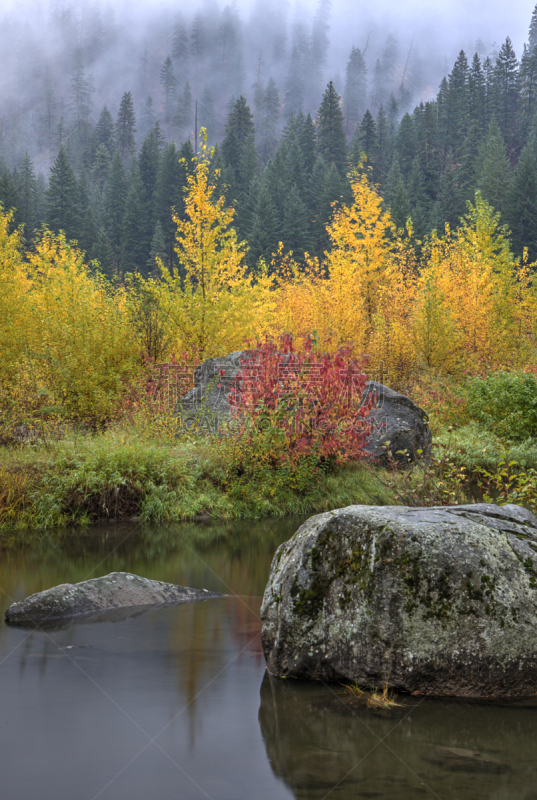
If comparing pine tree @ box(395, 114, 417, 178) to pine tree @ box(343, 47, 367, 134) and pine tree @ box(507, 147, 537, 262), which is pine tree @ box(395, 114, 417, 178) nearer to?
pine tree @ box(507, 147, 537, 262)

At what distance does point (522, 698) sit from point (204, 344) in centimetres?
1520

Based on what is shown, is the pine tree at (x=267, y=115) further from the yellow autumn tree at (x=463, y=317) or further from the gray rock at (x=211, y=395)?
the gray rock at (x=211, y=395)

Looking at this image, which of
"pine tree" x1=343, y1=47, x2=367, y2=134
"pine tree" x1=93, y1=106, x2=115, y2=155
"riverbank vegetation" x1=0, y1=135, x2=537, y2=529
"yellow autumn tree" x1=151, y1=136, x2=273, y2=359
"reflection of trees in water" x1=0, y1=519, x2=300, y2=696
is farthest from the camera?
"pine tree" x1=343, y1=47, x2=367, y2=134

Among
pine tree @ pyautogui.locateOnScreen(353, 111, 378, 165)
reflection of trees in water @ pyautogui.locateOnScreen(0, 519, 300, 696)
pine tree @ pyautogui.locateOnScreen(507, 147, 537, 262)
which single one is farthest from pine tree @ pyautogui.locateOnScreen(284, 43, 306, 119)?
reflection of trees in water @ pyautogui.locateOnScreen(0, 519, 300, 696)

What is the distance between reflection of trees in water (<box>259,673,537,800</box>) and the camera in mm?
3654

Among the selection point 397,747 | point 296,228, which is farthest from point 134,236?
point 397,747

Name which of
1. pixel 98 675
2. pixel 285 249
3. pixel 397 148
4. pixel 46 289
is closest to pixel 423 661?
pixel 98 675

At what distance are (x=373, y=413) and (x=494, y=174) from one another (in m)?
39.3

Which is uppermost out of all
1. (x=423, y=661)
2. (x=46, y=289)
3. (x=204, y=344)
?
(x=46, y=289)

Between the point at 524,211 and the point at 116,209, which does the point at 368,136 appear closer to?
the point at 116,209

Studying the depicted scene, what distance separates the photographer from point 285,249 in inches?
1934

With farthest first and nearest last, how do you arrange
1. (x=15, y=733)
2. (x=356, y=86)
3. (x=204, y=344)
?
(x=356, y=86) < (x=204, y=344) < (x=15, y=733)

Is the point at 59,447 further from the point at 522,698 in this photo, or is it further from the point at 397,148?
the point at 397,148

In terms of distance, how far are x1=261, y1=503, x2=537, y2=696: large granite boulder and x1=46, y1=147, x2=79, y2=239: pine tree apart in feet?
173
